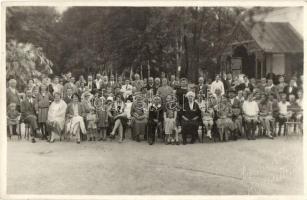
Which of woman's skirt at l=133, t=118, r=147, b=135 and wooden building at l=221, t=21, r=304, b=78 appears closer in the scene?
wooden building at l=221, t=21, r=304, b=78

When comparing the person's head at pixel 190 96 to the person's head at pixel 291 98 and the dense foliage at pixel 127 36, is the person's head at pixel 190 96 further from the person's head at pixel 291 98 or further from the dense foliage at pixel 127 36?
the person's head at pixel 291 98

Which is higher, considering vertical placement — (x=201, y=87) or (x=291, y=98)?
(x=201, y=87)

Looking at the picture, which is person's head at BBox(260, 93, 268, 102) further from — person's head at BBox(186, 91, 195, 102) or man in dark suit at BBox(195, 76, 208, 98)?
person's head at BBox(186, 91, 195, 102)

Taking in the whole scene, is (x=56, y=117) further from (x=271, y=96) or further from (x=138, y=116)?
(x=271, y=96)

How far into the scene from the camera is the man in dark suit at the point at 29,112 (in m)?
8.49

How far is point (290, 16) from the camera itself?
300 inches

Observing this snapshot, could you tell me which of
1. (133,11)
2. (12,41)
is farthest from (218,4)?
(12,41)

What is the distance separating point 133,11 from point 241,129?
9.48ft

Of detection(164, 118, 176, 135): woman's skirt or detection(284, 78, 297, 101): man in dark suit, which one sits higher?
detection(284, 78, 297, 101): man in dark suit

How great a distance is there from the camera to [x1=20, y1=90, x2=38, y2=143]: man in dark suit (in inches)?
334

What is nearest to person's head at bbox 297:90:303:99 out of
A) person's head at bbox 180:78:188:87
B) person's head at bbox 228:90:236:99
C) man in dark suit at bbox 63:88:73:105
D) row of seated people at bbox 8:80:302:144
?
row of seated people at bbox 8:80:302:144

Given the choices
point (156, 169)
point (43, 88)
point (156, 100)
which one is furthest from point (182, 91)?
point (43, 88)

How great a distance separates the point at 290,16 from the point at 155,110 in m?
2.80

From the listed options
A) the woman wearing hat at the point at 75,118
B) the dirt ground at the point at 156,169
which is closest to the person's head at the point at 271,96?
the dirt ground at the point at 156,169
